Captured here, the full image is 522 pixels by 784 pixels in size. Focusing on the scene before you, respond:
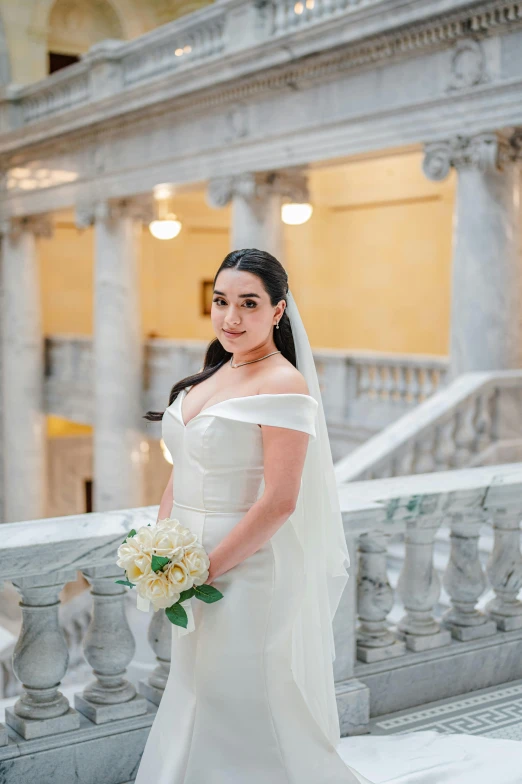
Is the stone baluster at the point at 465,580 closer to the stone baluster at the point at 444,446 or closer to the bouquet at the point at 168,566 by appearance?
the bouquet at the point at 168,566

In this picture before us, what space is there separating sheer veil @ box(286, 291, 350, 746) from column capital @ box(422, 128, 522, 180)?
23.3 feet

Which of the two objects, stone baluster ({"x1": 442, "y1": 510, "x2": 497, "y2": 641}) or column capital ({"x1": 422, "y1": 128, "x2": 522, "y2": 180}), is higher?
column capital ({"x1": 422, "y1": 128, "x2": 522, "y2": 180})

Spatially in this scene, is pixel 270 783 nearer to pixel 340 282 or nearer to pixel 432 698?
pixel 432 698

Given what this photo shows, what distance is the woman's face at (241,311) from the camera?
2.69m

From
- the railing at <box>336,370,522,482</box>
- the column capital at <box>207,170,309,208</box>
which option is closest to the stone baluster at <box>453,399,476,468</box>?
the railing at <box>336,370,522,482</box>

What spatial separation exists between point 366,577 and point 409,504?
1.13 ft

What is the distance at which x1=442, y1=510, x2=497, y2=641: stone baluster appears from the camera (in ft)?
13.8

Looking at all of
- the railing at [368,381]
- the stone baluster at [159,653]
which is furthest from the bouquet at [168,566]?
the railing at [368,381]

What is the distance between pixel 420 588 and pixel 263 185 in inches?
350

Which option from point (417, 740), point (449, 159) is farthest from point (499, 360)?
point (417, 740)

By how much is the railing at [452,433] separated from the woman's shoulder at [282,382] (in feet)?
16.8

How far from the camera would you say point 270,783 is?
108 inches

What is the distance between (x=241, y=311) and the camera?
8.85ft

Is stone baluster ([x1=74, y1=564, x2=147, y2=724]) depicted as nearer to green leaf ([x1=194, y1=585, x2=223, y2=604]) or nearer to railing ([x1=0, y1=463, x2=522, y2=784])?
railing ([x1=0, y1=463, x2=522, y2=784])
